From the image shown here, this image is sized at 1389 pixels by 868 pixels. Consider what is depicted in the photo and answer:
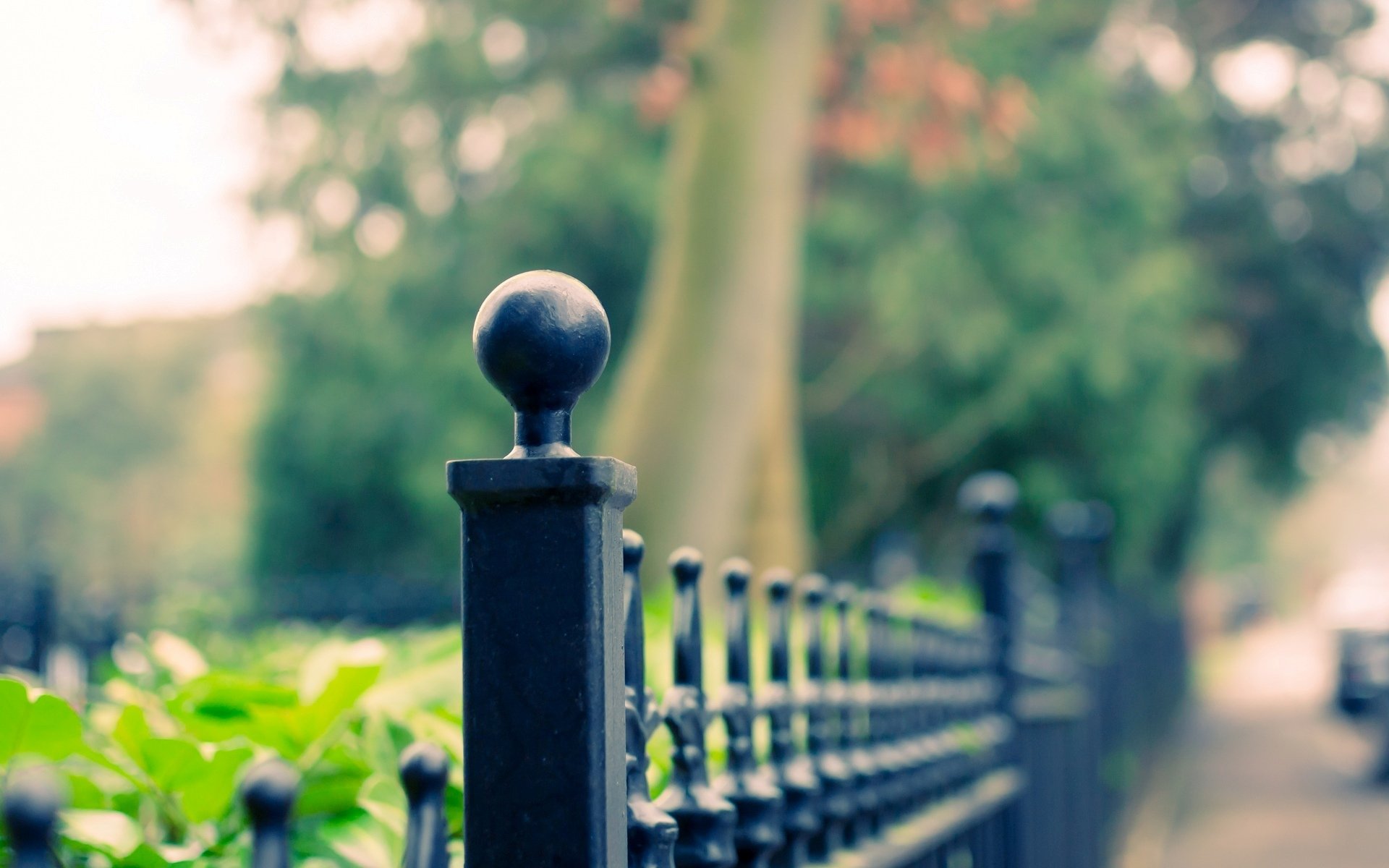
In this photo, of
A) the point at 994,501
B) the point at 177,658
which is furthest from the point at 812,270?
the point at 177,658

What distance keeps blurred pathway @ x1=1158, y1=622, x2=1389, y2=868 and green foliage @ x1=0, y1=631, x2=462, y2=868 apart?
331 inches

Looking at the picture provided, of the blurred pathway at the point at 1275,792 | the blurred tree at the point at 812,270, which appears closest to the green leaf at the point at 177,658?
the blurred pathway at the point at 1275,792

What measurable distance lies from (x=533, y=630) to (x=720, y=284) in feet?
16.0

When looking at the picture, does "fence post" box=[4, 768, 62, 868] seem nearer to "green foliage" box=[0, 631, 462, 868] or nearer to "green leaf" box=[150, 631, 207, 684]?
"green foliage" box=[0, 631, 462, 868]

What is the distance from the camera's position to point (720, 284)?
5.88 meters

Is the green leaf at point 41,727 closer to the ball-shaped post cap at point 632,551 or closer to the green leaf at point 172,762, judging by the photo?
the green leaf at point 172,762

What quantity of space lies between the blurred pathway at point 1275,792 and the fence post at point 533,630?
8771mm

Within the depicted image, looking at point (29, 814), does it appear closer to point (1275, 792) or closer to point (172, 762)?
point (172, 762)

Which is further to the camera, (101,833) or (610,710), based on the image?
Result: (101,833)

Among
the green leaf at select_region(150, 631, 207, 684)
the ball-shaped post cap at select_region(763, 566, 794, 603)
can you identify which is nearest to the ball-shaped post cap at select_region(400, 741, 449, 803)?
the ball-shaped post cap at select_region(763, 566, 794, 603)

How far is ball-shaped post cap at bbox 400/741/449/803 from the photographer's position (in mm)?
888

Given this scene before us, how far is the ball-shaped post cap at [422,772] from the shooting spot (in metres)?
0.89

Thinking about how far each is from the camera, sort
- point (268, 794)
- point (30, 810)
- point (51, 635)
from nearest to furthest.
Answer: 1. point (30, 810)
2. point (268, 794)
3. point (51, 635)

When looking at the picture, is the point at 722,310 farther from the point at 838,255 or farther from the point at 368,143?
the point at 368,143
